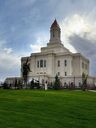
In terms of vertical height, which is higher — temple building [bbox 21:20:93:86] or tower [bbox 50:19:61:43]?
tower [bbox 50:19:61:43]

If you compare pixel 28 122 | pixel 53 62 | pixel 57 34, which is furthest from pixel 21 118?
pixel 57 34

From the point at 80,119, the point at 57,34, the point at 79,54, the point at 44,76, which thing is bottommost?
the point at 80,119

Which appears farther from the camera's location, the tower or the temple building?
the tower

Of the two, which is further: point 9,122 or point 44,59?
point 44,59

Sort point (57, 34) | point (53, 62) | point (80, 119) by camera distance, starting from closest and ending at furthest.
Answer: point (80, 119) < point (53, 62) < point (57, 34)

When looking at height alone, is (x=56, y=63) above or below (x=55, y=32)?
below

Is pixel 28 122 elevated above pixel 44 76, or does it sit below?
below

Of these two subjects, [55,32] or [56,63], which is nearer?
[56,63]

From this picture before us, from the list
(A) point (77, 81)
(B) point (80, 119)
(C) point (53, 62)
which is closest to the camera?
(B) point (80, 119)

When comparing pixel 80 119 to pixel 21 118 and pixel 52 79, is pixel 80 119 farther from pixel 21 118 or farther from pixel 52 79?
pixel 52 79

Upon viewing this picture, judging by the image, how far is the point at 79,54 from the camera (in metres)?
116

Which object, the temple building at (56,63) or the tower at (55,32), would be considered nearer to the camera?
the temple building at (56,63)

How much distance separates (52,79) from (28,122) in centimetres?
9603

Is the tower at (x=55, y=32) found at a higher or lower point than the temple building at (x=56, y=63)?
higher
